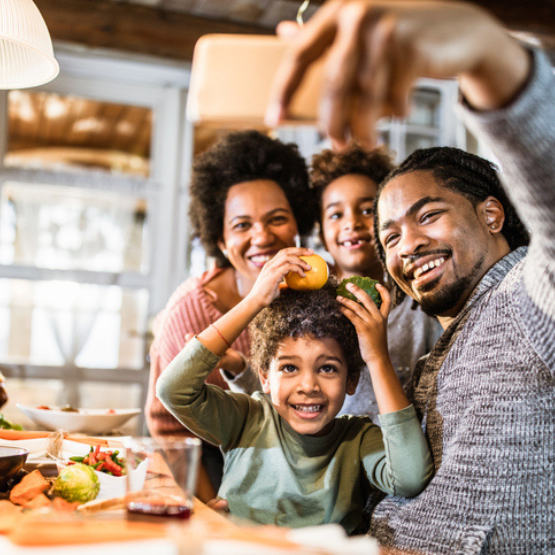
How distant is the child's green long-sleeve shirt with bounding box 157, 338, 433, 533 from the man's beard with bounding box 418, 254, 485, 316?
0.24m

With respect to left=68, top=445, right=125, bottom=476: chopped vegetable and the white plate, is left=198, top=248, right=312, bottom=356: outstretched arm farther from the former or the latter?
the white plate

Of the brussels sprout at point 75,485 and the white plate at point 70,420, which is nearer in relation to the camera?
the brussels sprout at point 75,485

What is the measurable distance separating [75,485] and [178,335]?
90cm

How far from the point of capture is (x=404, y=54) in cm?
66

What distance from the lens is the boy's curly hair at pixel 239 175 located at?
2182mm

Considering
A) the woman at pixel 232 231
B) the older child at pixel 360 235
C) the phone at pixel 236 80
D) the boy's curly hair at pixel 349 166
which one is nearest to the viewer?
the phone at pixel 236 80

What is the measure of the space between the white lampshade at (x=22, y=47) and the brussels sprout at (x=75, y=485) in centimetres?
100

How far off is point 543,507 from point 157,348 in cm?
131

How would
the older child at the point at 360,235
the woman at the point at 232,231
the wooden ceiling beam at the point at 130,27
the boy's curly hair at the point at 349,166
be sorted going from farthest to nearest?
1. the wooden ceiling beam at the point at 130,27
2. the boy's curly hair at the point at 349,166
3. the woman at the point at 232,231
4. the older child at the point at 360,235

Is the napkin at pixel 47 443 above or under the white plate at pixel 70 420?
Answer: above

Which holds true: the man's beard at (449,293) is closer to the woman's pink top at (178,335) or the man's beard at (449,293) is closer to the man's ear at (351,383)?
the man's ear at (351,383)

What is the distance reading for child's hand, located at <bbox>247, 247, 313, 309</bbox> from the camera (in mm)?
1385

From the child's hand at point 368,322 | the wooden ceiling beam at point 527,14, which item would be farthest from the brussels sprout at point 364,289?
the wooden ceiling beam at point 527,14

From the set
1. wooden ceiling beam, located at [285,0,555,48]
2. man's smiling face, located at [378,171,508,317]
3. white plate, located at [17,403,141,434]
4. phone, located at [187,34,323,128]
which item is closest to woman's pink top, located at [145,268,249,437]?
white plate, located at [17,403,141,434]
